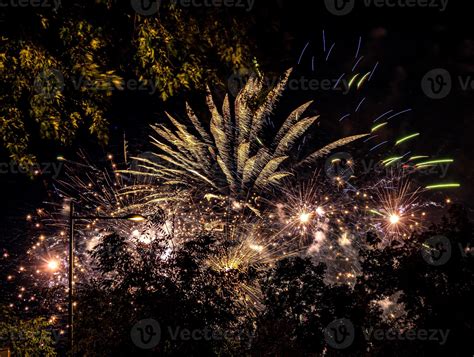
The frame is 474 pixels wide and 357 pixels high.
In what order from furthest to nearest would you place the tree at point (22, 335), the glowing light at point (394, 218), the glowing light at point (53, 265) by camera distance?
the glowing light at point (53, 265), the glowing light at point (394, 218), the tree at point (22, 335)

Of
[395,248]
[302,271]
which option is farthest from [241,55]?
[302,271]

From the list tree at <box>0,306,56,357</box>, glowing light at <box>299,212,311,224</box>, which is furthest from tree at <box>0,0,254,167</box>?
glowing light at <box>299,212,311,224</box>

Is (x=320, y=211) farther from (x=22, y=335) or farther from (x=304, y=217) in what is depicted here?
(x=22, y=335)

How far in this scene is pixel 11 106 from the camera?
33.1ft

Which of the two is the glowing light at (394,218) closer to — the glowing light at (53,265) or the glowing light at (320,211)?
the glowing light at (320,211)

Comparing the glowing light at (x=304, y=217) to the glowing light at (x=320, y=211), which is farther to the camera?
the glowing light at (x=320, y=211)

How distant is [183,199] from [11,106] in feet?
40.5

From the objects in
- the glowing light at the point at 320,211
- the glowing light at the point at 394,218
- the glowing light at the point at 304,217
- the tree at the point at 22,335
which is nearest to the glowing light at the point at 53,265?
the glowing light at the point at 304,217

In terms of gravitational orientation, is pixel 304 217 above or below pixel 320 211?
below

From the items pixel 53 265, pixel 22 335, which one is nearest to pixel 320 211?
pixel 53 265

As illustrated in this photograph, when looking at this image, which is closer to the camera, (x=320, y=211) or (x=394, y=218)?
(x=394, y=218)

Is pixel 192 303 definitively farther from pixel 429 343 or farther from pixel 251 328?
pixel 429 343

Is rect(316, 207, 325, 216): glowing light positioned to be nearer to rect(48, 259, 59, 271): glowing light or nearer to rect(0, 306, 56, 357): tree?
rect(48, 259, 59, 271): glowing light

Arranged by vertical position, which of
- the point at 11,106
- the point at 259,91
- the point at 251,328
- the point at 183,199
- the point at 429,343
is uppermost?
the point at 183,199
